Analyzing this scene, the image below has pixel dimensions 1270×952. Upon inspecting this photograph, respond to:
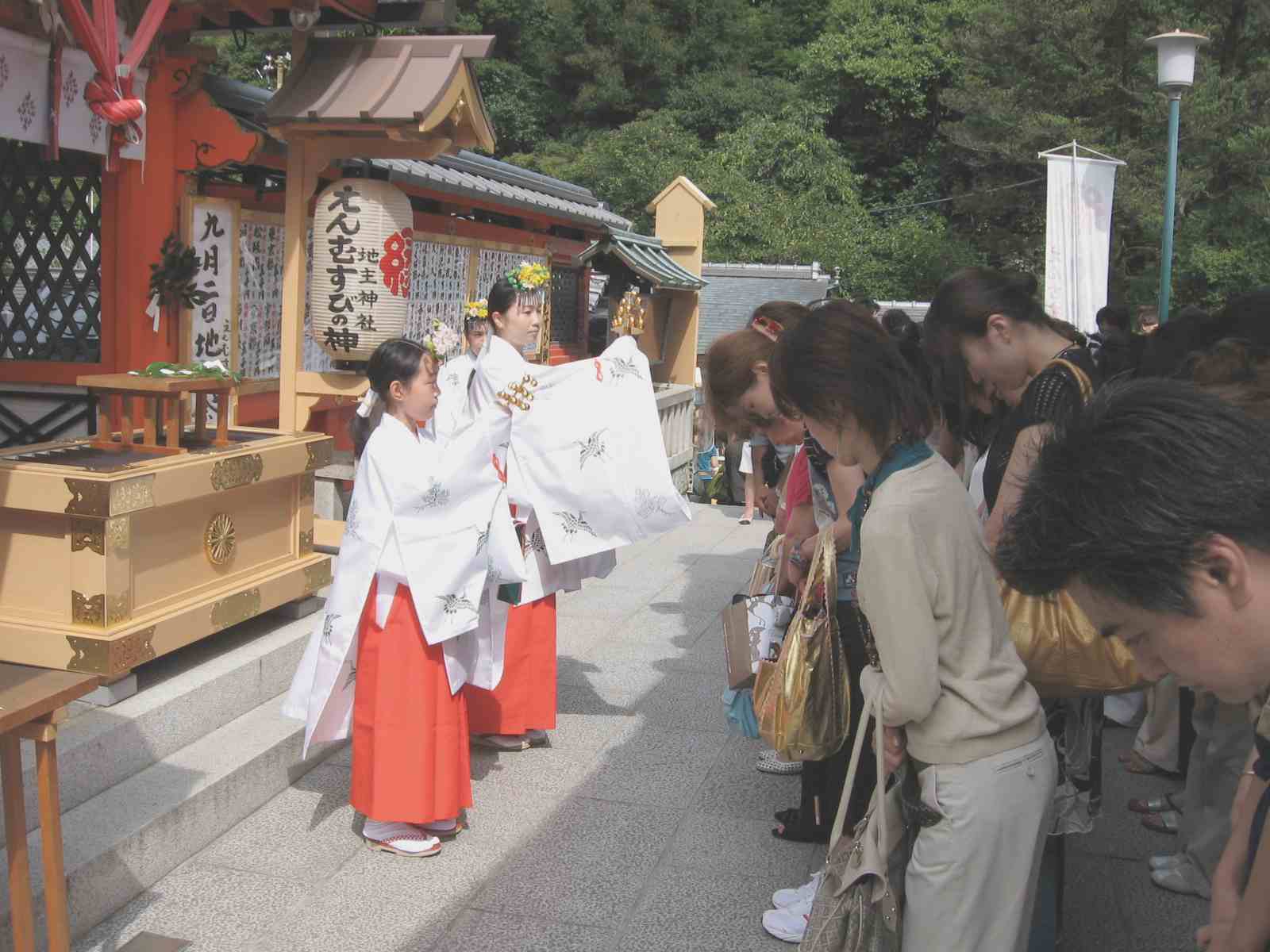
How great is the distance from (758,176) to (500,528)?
84.9 feet

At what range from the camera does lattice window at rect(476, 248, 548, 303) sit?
8.93m

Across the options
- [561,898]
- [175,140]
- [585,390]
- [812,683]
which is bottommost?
[561,898]

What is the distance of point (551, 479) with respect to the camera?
471 centimetres

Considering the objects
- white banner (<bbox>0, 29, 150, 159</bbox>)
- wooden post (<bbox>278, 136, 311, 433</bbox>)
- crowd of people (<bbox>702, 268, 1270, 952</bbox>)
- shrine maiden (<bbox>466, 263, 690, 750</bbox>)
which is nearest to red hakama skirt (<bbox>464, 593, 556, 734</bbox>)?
shrine maiden (<bbox>466, 263, 690, 750</bbox>)

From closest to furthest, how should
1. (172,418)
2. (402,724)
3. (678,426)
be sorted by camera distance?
(402,724), (172,418), (678,426)

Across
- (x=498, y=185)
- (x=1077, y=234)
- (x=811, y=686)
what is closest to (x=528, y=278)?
(x=811, y=686)

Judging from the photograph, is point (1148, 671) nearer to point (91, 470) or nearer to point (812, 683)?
point (812, 683)

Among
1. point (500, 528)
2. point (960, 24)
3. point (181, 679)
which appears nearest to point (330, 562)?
point (181, 679)

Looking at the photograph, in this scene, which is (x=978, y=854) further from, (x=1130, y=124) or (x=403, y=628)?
(x=1130, y=124)

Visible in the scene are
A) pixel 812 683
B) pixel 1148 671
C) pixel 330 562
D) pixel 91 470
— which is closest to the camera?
pixel 1148 671

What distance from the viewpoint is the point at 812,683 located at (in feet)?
9.88

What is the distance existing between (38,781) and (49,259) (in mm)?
4516

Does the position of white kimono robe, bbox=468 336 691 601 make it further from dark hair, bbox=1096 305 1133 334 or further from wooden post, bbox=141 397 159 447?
dark hair, bbox=1096 305 1133 334

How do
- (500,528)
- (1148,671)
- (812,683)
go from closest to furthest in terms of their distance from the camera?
1. (1148,671)
2. (812,683)
3. (500,528)
